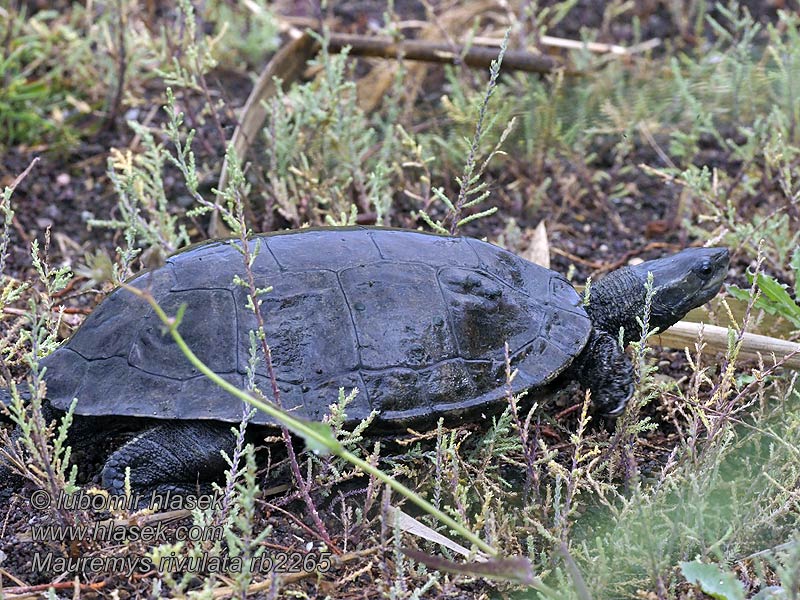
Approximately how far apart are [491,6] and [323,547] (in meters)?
4.29

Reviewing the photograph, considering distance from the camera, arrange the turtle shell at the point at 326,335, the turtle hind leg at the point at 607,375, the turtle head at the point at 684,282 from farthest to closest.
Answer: the turtle head at the point at 684,282 → the turtle hind leg at the point at 607,375 → the turtle shell at the point at 326,335

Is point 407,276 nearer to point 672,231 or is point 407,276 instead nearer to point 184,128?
point 672,231

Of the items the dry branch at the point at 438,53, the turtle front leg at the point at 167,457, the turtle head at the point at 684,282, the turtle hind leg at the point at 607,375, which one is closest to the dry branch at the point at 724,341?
the turtle head at the point at 684,282

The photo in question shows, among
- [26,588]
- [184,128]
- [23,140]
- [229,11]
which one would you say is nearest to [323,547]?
[26,588]

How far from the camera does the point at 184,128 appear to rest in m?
4.94

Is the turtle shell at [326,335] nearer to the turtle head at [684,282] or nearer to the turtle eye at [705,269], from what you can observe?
the turtle head at [684,282]

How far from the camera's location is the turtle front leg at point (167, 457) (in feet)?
9.04

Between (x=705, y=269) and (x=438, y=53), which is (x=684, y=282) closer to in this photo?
(x=705, y=269)

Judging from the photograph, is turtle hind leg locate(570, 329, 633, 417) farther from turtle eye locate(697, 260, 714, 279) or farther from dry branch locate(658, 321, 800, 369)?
turtle eye locate(697, 260, 714, 279)

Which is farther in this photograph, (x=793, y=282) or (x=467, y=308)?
(x=793, y=282)

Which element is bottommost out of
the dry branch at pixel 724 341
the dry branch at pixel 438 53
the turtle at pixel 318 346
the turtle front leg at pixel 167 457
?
the turtle front leg at pixel 167 457

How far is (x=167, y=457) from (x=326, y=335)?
60 cm

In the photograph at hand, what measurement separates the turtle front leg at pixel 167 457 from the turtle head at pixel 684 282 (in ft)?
5.28

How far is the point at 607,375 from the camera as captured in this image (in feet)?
10.4
